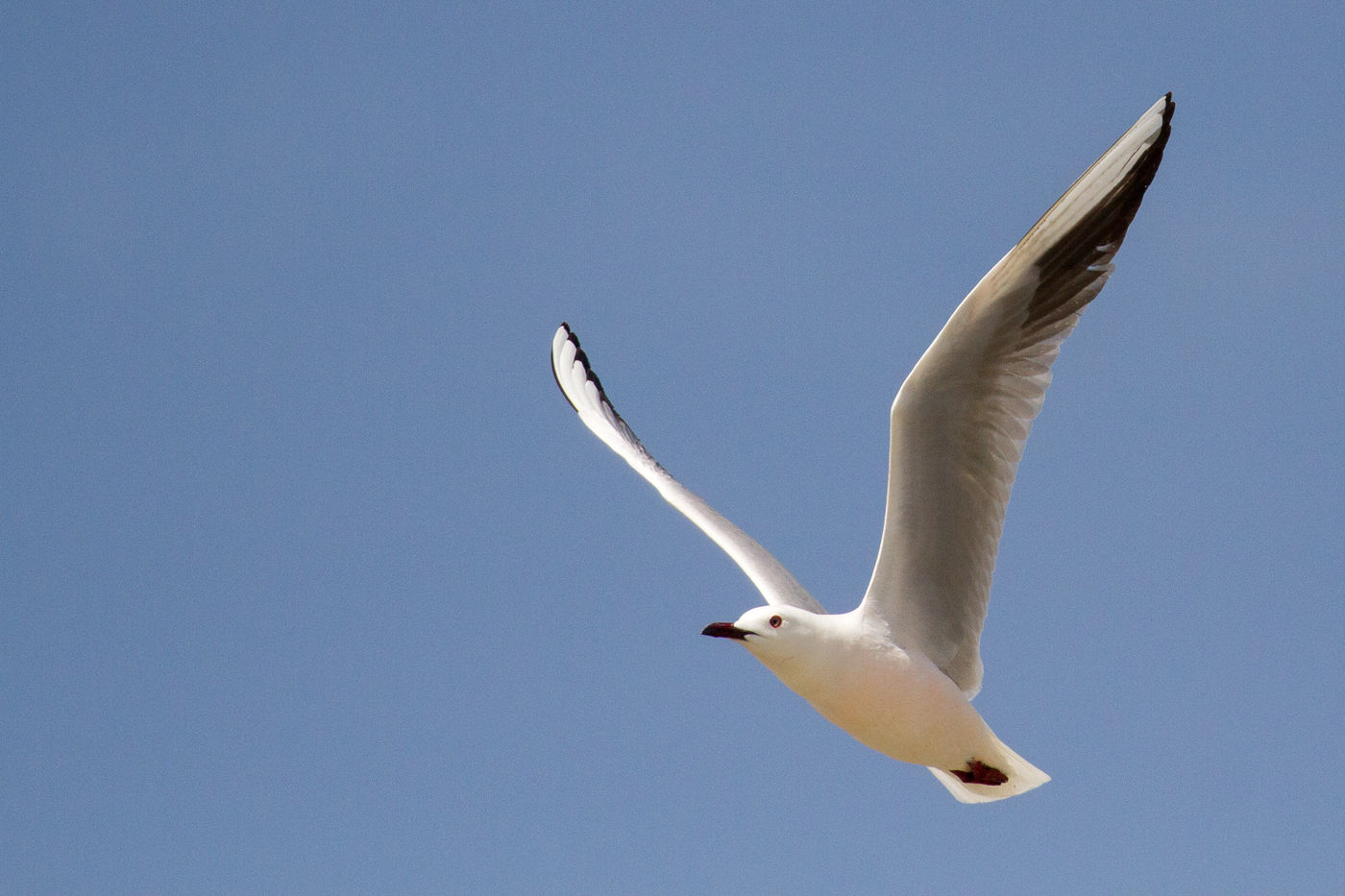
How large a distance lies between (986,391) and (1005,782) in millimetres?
1895

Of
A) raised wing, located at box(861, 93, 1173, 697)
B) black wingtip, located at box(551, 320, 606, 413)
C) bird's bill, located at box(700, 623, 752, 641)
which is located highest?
black wingtip, located at box(551, 320, 606, 413)

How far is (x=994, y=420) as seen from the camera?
6.58 metres

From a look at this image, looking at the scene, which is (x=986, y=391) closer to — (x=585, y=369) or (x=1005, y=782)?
(x=1005, y=782)

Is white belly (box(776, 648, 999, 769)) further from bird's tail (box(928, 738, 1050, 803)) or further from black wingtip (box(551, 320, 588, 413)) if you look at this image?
black wingtip (box(551, 320, 588, 413))

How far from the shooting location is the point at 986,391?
21.4 feet

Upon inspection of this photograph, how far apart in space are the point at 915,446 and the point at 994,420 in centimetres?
34

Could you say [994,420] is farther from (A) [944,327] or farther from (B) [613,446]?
(B) [613,446]

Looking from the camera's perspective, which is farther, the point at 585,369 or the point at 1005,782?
the point at 585,369

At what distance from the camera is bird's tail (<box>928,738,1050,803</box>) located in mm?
7180

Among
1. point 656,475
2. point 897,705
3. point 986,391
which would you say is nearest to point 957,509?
point 986,391

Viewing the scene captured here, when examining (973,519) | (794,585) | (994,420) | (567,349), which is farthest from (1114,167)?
(567,349)

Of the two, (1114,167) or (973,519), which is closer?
(1114,167)

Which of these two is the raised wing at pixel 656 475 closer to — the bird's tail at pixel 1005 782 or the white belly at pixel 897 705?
the white belly at pixel 897 705

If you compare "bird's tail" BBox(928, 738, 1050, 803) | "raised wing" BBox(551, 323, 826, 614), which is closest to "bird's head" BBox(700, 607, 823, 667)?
"raised wing" BBox(551, 323, 826, 614)
